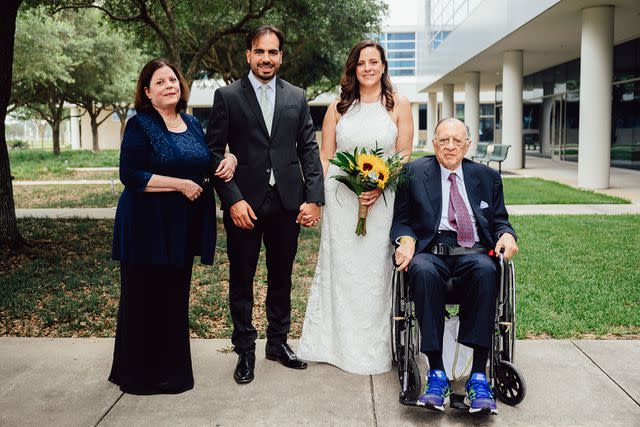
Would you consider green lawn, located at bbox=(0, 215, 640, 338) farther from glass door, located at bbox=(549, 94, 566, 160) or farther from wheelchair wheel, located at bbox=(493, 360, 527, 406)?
glass door, located at bbox=(549, 94, 566, 160)

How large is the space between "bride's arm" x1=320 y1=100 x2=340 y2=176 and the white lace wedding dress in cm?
4

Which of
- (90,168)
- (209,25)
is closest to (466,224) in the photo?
(209,25)

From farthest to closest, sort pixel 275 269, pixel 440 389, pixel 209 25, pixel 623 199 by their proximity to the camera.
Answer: pixel 209 25 < pixel 623 199 < pixel 275 269 < pixel 440 389

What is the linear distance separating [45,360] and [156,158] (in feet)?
6.00

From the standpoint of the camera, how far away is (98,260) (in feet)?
26.8

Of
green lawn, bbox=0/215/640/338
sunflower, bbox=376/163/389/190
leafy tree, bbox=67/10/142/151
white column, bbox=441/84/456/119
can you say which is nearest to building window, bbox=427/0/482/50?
white column, bbox=441/84/456/119

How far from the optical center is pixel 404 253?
13.0ft

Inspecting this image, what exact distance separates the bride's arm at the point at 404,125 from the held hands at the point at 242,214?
1.12 m

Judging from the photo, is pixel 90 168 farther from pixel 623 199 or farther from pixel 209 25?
pixel 623 199

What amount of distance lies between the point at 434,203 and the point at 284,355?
147cm

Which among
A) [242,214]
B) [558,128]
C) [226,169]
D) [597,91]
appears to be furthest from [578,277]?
[558,128]

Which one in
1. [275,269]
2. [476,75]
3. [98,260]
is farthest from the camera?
[476,75]

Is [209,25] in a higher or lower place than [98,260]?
higher

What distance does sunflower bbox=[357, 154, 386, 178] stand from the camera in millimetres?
4070
